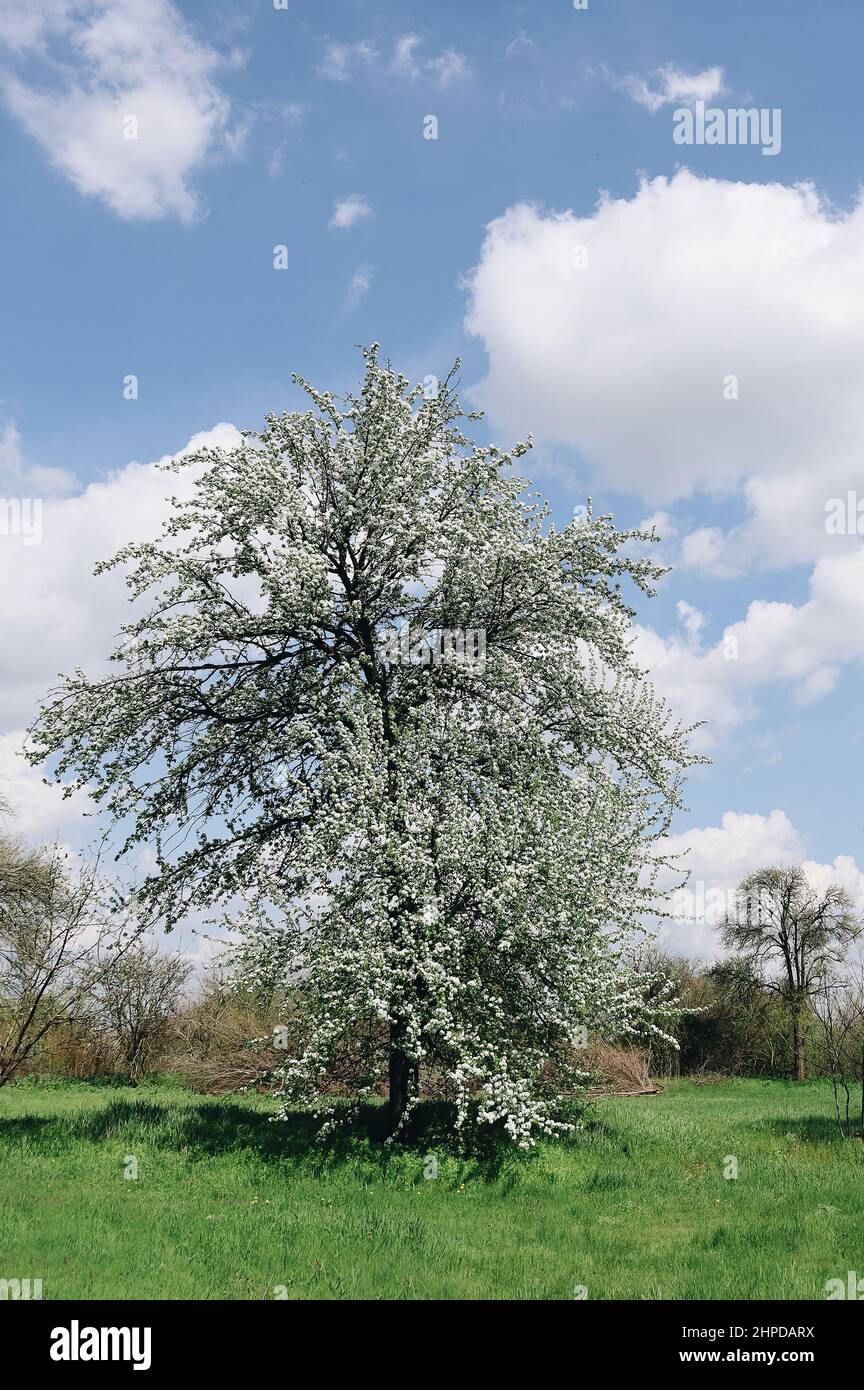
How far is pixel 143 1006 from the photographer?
33.4m

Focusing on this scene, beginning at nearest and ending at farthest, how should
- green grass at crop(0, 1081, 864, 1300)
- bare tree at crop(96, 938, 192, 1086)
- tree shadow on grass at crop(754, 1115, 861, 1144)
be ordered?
1. green grass at crop(0, 1081, 864, 1300)
2. tree shadow on grass at crop(754, 1115, 861, 1144)
3. bare tree at crop(96, 938, 192, 1086)

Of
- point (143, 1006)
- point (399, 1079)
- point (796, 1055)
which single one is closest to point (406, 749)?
point (399, 1079)

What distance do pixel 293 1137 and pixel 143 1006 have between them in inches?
730

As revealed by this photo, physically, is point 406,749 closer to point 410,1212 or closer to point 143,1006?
point 410,1212

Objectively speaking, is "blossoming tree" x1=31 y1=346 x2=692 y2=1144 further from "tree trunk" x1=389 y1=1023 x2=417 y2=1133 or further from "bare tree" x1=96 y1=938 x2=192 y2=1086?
"bare tree" x1=96 y1=938 x2=192 y2=1086

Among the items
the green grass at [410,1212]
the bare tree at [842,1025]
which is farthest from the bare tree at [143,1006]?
the bare tree at [842,1025]

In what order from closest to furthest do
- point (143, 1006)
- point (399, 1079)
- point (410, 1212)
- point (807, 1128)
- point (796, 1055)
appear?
point (410, 1212)
point (399, 1079)
point (807, 1128)
point (143, 1006)
point (796, 1055)

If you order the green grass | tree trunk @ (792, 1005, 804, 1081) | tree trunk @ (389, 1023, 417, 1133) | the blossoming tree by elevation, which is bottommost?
tree trunk @ (792, 1005, 804, 1081)

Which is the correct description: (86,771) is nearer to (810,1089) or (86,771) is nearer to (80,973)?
(80,973)

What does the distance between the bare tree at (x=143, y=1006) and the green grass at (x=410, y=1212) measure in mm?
13699

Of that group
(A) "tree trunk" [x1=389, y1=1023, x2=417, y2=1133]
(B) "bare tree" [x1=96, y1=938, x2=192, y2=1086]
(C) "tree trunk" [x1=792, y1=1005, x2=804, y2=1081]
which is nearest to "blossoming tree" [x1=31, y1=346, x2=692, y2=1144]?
(A) "tree trunk" [x1=389, y1=1023, x2=417, y2=1133]

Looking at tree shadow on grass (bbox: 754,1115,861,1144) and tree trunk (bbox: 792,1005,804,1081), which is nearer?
tree shadow on grass (bbox: 754,1115,861,1144)

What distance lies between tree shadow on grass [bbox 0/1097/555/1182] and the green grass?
6cm

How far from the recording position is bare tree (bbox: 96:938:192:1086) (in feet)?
108
